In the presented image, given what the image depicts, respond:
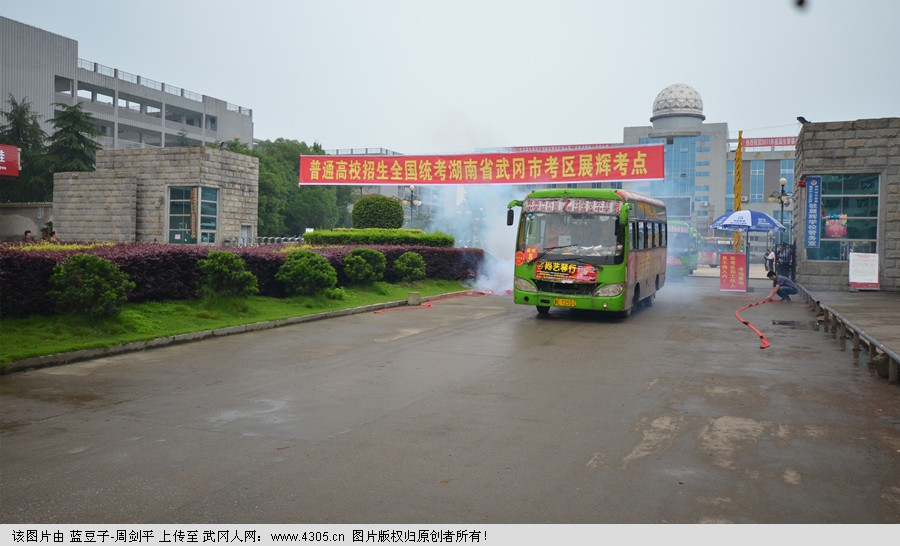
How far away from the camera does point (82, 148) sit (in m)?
43.3

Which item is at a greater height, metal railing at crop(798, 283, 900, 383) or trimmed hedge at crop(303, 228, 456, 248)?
trimmed hedge at crop(303, 228, 456, 248)

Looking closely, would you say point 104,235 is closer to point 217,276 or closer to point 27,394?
point 217,276

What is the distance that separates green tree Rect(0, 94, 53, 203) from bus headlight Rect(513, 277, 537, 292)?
118 ft

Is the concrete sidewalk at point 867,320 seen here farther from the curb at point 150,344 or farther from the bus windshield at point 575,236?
the curb at point 150,344

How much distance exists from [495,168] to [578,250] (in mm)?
12889

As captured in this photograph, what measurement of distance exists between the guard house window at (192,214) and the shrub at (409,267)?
8.93m

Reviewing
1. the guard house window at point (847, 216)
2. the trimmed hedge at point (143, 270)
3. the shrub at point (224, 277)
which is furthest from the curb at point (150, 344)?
the guard house window at point (847, 216)

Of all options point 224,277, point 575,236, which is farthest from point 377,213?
point 224,277

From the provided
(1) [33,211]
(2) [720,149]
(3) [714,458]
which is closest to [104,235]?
(1) [33,211]

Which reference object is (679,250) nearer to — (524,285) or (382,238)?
(382,238)

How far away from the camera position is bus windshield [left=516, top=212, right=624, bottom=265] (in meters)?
16.2

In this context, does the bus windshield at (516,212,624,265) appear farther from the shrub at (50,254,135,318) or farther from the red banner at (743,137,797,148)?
the red banner at (743,137,797,148)

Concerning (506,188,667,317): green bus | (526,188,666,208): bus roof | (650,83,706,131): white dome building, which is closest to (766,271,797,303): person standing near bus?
(506,188,667,317): green bus

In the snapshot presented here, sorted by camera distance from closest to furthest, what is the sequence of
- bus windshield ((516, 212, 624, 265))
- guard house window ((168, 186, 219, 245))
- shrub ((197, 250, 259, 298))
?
shrub ((197, 250, 259, 298)), bus windshield ((516, 212, 624, 265)), guard house window ((168, 186, 219, 245))
